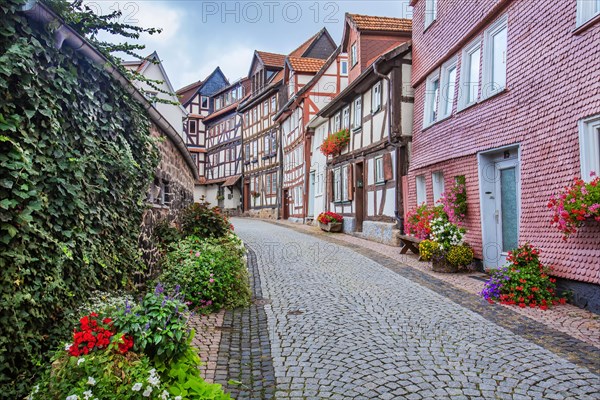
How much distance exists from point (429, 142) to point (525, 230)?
4.52 meters

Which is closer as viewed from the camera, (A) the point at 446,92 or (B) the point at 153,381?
(B) the point at 153,381

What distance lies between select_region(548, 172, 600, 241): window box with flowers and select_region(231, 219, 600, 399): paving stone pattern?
5.52 feet

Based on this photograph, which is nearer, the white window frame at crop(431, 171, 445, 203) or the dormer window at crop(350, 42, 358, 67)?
the white window frame at crop(431, 171, 445, 203)

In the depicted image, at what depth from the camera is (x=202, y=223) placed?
9500 millimetres

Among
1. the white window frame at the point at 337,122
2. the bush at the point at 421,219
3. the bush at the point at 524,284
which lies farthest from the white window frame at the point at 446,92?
the white window frame at the point at 337,122

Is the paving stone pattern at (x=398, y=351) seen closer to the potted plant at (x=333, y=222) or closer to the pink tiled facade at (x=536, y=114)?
the pink tiled facade at (x=536, y=114)

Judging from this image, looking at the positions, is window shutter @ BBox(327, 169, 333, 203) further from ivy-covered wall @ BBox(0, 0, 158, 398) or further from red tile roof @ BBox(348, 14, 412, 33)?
ivy-covered wall @ BBox(0, 0, 158, 398)

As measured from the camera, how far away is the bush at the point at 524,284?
22.0 ft

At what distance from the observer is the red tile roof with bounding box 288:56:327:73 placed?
26344 mm

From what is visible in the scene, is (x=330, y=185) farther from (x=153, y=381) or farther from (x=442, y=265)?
(x=153, y=381)

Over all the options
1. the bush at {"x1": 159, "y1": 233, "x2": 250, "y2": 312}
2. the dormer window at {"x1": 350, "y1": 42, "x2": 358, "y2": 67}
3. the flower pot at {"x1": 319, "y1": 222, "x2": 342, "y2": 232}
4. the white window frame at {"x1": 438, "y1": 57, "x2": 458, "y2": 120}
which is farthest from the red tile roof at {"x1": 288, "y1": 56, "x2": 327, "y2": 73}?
the bush at {"x1": 159, "y1": 233, "x2": 250, "y2": 312}

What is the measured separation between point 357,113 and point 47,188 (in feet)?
45.8

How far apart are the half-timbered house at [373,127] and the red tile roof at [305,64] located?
21.6ft

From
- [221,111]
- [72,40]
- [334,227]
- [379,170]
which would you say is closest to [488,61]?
[379,170]
